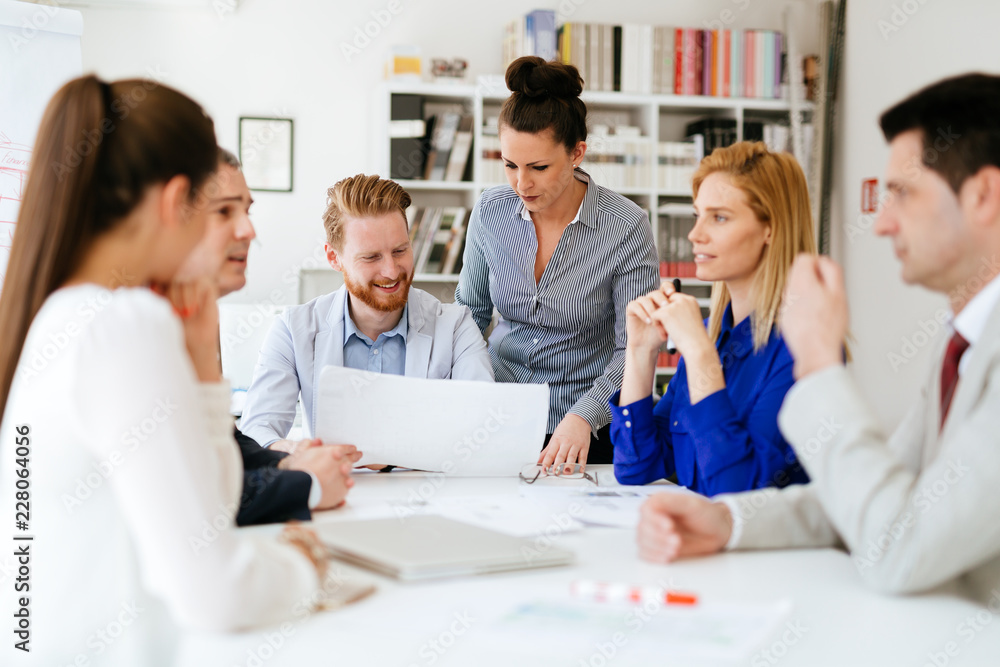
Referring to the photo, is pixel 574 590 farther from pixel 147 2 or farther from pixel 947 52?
pixel 147 2

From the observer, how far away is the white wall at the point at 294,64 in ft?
13.5

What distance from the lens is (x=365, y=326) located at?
85.5 inches

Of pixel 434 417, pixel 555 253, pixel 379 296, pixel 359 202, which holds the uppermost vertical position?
pixel 359 202

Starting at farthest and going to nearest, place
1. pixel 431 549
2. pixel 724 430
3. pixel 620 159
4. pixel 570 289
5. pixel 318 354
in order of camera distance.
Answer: pixel 620 159, pixel 570 289, pixel 318 354, pixel 724 430, pixel 431 549

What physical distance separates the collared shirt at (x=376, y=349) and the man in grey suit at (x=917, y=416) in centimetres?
117

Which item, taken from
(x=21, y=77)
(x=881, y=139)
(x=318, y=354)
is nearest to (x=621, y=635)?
(x=318, y=354)

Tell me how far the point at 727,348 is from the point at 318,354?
3.19 feet

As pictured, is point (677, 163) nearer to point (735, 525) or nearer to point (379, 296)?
point (379, 296)

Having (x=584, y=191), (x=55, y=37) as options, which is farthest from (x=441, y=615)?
(x=55, y=37)

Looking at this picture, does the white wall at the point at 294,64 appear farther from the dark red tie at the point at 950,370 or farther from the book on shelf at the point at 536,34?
the dark red tie at the point at 950,370

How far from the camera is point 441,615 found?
0.90 meters

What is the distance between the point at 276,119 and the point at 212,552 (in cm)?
377

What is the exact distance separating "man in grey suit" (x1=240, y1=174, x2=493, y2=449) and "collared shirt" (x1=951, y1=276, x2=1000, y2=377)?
125 centimetres

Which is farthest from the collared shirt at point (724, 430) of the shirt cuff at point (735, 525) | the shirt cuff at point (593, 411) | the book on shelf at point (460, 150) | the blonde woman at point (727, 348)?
the book on shelf at point (460, 150)
